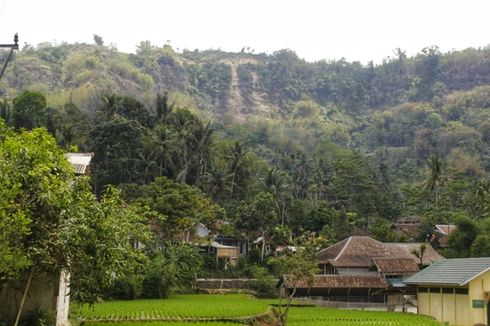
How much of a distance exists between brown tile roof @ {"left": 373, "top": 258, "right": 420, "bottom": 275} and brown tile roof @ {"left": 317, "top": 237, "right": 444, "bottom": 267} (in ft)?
4.52

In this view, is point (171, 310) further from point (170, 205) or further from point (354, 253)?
point (354, 253)

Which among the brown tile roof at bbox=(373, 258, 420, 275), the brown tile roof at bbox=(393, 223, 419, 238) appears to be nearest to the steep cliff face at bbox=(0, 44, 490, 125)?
the brown tile roof at bbox=(393, 223, 419, 238)

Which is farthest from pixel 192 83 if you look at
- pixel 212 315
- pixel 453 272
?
pixel 212 315

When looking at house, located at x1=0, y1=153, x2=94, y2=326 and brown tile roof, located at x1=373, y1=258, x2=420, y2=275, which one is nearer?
house, located at x1=0, y1=153, x2=94, y2=326

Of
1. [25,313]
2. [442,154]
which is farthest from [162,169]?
[442,154]

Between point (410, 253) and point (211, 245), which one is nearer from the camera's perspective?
point (410, 253)

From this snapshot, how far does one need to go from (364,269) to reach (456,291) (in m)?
18.1

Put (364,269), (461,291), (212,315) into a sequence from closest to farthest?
(212,315), (461,291), (364,269)

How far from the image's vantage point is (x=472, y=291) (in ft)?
127

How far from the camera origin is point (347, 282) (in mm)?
51875

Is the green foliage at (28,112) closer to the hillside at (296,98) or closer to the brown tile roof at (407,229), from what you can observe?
the hillside at (296,98)

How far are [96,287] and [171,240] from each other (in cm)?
3780

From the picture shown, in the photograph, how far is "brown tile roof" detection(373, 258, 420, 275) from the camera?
181 ft

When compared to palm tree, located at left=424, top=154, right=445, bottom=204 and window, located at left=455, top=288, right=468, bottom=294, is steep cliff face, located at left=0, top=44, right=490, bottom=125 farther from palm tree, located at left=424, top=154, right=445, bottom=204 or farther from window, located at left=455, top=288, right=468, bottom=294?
window, located at left=455, top=288, right=468, bottom=294
